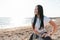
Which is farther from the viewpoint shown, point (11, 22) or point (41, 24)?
point (11, 22)

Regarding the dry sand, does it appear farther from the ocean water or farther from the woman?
the woman

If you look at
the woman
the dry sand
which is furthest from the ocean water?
the woman

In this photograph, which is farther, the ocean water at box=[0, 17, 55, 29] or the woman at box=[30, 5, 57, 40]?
the ocean water at box=[0, 17, 55, 29]

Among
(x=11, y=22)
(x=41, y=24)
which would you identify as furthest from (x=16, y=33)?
(x=41, y=24)

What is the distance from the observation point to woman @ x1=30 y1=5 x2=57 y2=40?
6.57ft

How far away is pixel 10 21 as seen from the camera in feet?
8.13

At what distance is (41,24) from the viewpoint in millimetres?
2061

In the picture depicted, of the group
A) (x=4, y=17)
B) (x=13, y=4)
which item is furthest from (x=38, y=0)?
(x=4, y=17)

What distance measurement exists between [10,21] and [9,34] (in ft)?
0.67

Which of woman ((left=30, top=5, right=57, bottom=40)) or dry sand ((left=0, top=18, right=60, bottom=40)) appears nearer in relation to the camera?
woman ((left=30, top=5, right=57, bottom=40))

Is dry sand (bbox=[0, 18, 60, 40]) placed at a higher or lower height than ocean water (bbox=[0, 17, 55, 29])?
lower

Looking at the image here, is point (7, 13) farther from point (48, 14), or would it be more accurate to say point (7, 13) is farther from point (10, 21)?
point (48, 14)

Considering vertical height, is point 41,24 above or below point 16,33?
above

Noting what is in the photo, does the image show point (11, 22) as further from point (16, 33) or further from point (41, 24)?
point (41, 24)
